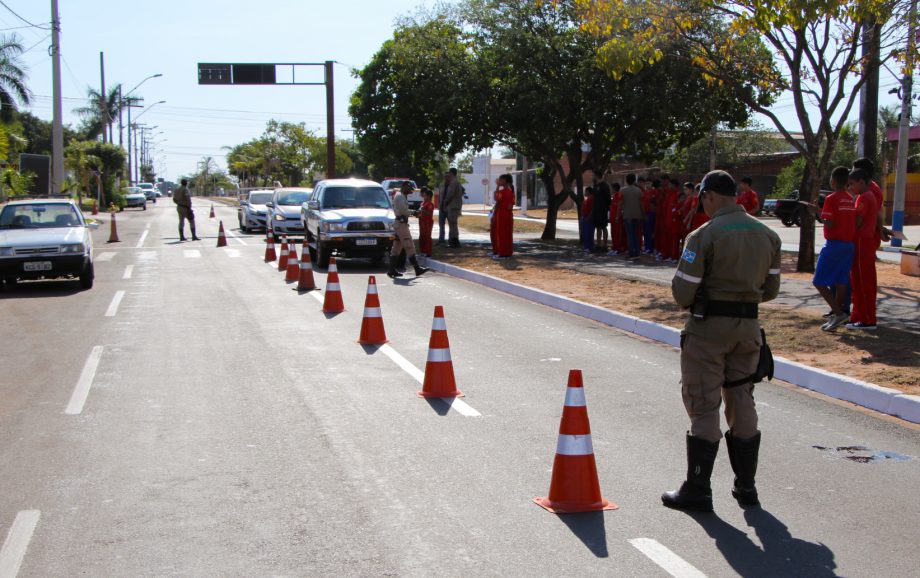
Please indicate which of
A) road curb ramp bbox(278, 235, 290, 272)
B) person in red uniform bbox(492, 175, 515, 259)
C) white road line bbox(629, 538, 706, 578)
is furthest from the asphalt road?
person in red uniform bbox(492, 175, 515, 259)

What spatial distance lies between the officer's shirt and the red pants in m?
6.15

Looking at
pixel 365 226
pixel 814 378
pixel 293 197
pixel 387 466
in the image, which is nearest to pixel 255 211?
pixel 293 197

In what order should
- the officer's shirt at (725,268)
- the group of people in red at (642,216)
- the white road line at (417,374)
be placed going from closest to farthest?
1. the officer's shirt at (725,268)
2. the white road line at (417,374)
3. the group of people in red at (642,216)

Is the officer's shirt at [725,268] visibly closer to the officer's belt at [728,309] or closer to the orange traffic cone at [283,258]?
the officer's belt at [728,309]

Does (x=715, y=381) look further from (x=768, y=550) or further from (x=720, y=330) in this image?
(x=768, y=550)

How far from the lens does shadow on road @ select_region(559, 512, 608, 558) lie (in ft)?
15.5

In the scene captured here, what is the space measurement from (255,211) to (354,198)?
12526mm

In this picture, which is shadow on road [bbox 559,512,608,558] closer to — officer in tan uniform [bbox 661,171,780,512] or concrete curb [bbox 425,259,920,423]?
officer in tan uniform [bbox 661,171,780,512]

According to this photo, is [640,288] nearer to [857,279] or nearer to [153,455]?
[857,279]

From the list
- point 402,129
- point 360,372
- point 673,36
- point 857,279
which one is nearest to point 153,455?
point 360,372

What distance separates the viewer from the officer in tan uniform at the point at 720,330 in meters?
5.22

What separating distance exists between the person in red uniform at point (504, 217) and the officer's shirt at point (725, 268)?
50.3 feet

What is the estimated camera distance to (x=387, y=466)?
240 inches

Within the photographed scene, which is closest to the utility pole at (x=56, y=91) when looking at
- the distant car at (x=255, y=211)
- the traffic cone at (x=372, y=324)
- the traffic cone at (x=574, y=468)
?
the distant car at (x=255, y=211)
